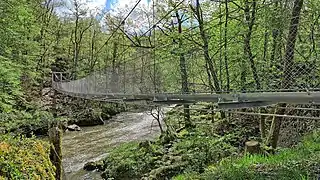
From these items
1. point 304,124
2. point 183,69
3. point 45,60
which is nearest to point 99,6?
point 45,60

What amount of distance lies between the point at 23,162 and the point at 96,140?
5.61 m

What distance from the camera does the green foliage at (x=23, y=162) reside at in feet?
6.94

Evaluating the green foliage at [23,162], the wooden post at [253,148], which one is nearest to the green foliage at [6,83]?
the green foliage at [23,162]

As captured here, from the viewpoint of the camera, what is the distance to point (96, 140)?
7.90 metres

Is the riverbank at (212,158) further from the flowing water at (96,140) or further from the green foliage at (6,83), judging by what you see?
the green foliage at (6,83)

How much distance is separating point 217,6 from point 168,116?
277 cm

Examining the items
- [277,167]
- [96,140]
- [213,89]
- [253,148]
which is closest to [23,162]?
[277,167]

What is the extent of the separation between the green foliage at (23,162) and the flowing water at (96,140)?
229 centimetres

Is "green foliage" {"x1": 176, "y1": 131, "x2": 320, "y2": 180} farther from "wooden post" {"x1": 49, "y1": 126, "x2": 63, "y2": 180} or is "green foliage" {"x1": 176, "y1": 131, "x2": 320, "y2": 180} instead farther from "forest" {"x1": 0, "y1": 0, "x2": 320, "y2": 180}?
"wooden post" {"x1": 49, "y1": 126, "x2": 63, "y2": 180}

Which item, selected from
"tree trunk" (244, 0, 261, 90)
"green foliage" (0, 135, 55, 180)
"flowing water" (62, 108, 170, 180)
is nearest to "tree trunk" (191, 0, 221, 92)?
"tree trunk" (244, 0, 261, 90)

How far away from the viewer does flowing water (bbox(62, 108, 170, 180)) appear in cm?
563

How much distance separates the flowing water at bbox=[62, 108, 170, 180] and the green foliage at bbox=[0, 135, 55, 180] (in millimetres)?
2286

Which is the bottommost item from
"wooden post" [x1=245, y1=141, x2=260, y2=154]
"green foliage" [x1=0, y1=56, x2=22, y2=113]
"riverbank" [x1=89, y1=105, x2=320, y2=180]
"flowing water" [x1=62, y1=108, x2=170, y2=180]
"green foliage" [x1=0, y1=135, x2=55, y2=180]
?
"flowing water" [x1=62, y1=108, x2=170, y2=180]

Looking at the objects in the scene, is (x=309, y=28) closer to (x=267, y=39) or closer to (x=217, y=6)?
(x=267, y=39)
